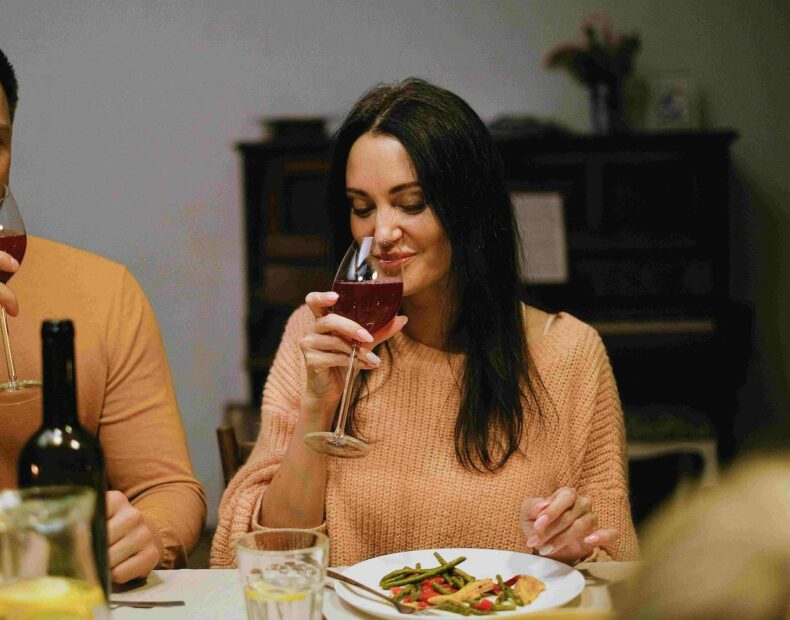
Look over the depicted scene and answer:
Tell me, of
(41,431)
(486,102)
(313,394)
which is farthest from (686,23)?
(41,431)

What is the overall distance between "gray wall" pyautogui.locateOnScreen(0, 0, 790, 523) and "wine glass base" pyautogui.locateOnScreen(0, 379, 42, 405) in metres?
3.81

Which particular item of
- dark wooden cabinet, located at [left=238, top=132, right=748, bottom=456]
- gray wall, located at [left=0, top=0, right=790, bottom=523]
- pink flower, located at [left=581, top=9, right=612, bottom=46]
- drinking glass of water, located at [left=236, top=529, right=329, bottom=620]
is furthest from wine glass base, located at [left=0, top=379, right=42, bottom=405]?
pink flower, located at [left=581, top=9, right=612, bottom=46]

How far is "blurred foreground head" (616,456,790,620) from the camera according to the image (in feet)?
1.47

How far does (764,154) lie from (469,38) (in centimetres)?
175

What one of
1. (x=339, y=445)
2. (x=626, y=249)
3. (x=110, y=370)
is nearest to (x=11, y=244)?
(x=110, y=370)

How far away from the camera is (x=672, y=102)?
16.2ft

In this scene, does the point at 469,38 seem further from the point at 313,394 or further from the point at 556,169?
the point at 313,394

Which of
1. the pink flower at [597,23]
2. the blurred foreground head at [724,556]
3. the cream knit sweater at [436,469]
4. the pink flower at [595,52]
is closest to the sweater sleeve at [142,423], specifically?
the cream knit sweater at [436,469]

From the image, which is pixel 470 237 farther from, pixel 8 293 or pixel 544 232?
Answer: pixel 544 232

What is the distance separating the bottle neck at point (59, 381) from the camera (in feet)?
2.91

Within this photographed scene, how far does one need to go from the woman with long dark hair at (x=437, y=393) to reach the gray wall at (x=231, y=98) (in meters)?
3.29

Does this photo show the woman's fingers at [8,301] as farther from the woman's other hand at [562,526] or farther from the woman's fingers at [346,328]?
the woman's other hand at [562,526]

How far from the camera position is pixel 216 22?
199 inches

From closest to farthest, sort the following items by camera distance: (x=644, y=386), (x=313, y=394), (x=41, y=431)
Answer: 1. (x=41, y=431)
2. (x=313, y=394)
3. (x=644, y=386)
